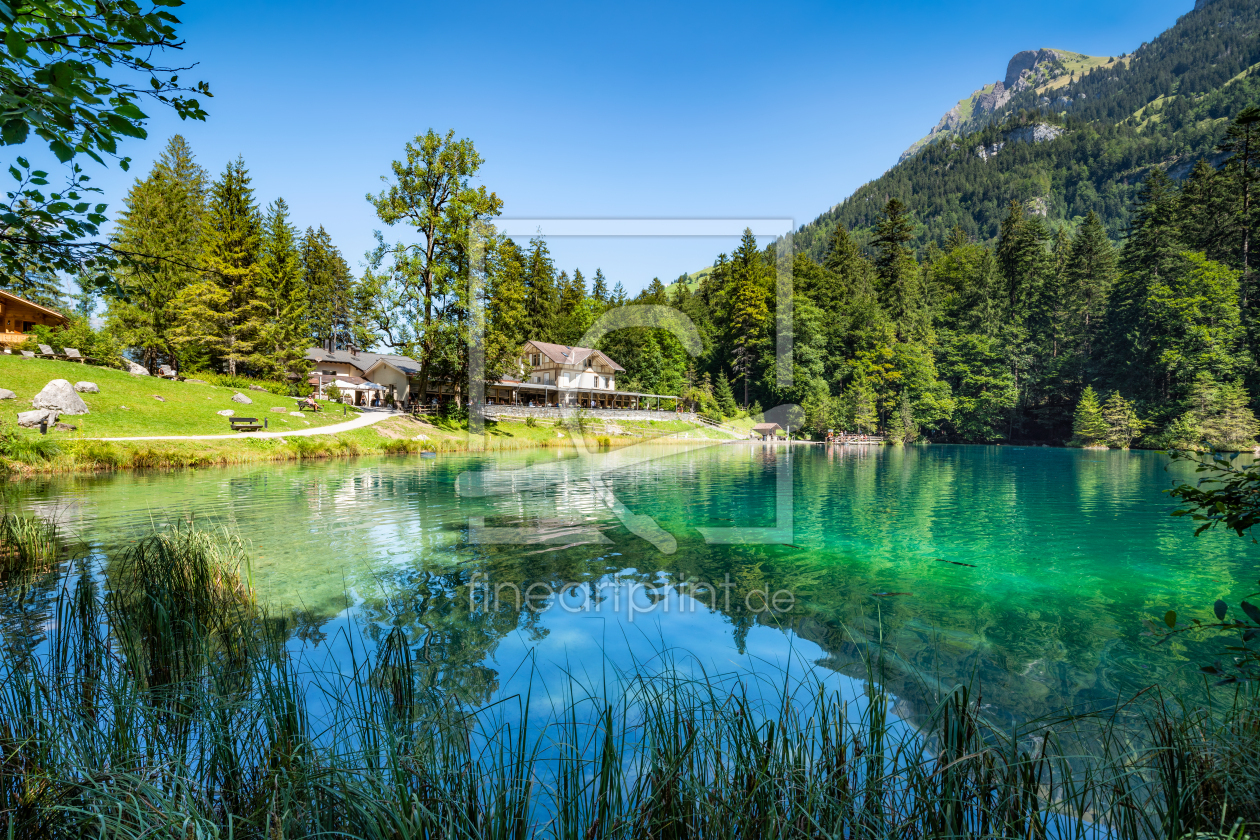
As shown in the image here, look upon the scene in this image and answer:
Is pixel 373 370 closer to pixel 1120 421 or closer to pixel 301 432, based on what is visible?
pixel 301 432

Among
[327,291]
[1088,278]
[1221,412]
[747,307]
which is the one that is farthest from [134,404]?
[1088,278]

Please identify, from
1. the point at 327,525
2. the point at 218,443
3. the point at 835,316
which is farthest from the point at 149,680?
the point at 835,316

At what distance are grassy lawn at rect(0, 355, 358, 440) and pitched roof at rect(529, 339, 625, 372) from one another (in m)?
28.0

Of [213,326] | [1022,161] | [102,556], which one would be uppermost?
[1022,161]

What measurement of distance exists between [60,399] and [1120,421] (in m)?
66.2

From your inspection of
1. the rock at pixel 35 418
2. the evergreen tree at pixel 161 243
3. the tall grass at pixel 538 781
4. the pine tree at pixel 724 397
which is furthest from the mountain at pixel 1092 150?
the tall grass at pixel 538 781

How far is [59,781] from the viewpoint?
229 centimetres

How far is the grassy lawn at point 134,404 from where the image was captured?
2300 centimetres

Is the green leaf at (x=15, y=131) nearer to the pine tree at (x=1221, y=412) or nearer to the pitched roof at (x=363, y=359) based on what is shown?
the pine tree at (x=1221, y=412)

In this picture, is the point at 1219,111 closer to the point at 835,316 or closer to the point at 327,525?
the point at 835,316

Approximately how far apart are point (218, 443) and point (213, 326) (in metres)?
21.2

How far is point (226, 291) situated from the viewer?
40.5 meters

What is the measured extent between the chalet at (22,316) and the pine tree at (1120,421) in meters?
74.2

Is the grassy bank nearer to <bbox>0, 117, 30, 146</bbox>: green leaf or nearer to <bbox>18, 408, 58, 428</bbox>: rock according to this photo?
<bbox>18, 408, 58, 428</bbox>: rock
